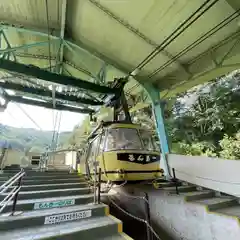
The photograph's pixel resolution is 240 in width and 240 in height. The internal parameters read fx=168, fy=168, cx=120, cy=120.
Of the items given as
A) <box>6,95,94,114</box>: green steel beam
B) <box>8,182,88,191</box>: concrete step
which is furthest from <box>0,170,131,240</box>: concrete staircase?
<box>6,95,94,114</box>: green steel beam

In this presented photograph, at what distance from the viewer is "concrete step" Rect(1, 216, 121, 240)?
2154mm

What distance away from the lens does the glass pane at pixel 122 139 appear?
4.23 m

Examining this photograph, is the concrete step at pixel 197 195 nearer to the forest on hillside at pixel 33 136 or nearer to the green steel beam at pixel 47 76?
the green steel beam at pixel 47 76

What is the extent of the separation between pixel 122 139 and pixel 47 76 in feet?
10.5

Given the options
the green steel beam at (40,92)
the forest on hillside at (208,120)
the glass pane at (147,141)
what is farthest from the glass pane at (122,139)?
the green steel beam at (40,92)

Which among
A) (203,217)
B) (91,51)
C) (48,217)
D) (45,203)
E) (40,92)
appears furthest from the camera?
(40,92)

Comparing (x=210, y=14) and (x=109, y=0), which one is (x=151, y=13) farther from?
(x=210, y=14)

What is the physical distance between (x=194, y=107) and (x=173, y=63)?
420 cm

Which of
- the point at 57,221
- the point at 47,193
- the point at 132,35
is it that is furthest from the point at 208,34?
the point at 47,193

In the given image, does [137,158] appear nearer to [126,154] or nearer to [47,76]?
[126,154]

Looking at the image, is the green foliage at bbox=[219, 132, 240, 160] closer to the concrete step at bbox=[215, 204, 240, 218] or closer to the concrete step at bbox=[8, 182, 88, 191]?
the concrete step at bbox=[215, 204, 240, 218]

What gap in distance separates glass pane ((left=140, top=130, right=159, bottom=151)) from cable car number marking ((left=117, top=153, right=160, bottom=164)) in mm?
307

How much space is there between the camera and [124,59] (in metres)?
6.50

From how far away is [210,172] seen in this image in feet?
15.5
